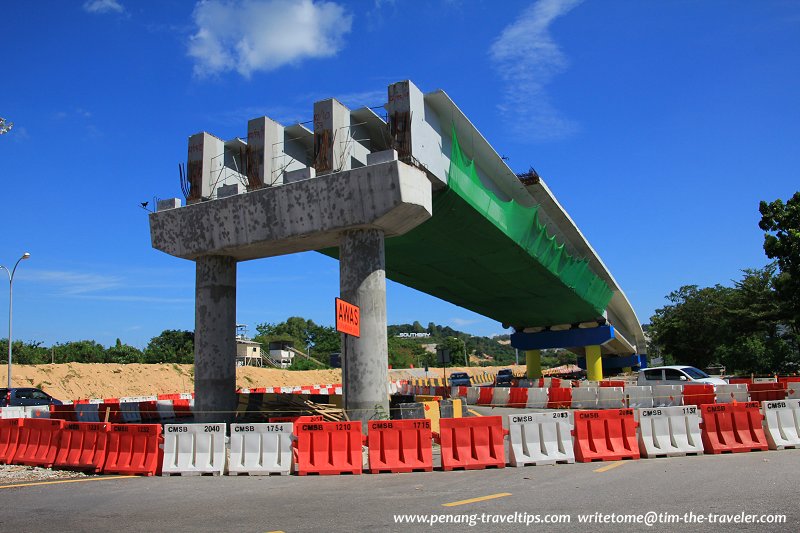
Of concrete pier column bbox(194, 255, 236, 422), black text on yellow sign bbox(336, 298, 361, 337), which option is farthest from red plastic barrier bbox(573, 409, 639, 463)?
concrete pier column bbox(194, 255, 236, 422)

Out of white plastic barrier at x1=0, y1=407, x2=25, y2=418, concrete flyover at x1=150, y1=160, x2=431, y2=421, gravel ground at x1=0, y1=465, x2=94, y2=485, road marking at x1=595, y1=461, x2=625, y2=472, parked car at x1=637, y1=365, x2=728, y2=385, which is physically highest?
concrete flyover at x1=150, y1=160, x2=431, y2=421

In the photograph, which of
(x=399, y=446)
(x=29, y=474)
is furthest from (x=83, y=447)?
(x=399, y=446)

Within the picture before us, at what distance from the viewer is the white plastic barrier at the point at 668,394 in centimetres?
2205

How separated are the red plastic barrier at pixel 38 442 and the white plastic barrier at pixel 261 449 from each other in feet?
13.7

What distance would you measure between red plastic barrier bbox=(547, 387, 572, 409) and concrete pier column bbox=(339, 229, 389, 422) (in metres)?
10.7

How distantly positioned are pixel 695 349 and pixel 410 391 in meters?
39.7

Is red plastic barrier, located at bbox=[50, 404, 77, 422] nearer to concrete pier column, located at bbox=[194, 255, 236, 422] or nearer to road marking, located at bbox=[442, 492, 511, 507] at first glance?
concrete pier column, located at bbox=[194, 255, 236, 422]

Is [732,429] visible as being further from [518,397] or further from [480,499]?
[518,397]

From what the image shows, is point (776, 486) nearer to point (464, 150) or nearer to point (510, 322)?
point (464, 150)

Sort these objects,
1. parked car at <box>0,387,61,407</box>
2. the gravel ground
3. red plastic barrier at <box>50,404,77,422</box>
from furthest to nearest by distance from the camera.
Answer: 1. parked car at <box>0,387,61,407</box>
2. red plastic barrier at <box>50,404,77,422</box>
3. the gravel ground

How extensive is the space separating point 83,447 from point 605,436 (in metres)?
10.7

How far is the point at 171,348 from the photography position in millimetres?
80500

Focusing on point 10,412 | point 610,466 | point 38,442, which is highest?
point 10,412

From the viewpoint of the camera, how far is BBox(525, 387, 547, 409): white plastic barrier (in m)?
26.4
